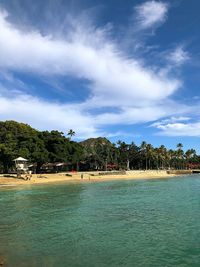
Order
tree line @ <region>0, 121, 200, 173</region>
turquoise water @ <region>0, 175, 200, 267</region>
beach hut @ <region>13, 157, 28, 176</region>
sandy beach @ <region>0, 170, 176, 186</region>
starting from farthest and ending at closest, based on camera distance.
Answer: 1. tree line @ <region>0, 121, 200, 173</region>
2. beach hut @ <region>13, 157, 28, 176</region>
3. sandy beach @ <region>0, 170, 176, 186</region>
4. turquoise water @ <region>0, 175, 200, 267</region>

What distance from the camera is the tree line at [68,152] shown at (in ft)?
306

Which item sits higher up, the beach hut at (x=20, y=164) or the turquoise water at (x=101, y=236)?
the beach hut at (x=20, y=164)

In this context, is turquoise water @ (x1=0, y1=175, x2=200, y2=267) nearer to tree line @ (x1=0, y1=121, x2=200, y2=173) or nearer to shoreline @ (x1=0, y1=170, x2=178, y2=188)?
shoreline @ (x1=0, y1=170, x2=178, y2=188)

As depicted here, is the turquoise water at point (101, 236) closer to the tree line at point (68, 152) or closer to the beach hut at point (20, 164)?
the beach hut at point (20, 164)

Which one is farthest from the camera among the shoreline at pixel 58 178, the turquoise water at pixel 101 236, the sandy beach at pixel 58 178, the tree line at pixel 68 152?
the tree line at pixel 68 152

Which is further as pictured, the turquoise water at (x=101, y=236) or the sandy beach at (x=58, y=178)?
the sandy beach at (x=58, y=178)

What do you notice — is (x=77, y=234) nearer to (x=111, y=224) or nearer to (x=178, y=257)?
(x=111, y=224)

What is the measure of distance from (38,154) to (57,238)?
240 feet

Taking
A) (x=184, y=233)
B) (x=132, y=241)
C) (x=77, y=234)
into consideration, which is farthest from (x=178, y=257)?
(x=77, y=234)

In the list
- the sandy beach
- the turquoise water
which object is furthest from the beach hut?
the turquoise water

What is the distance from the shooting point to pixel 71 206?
37406mm

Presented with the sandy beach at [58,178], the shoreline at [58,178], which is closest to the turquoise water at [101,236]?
the shoreline at [58,178]

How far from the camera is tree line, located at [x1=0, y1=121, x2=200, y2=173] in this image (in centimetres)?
9319

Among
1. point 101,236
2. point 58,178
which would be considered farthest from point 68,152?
point 101,236
